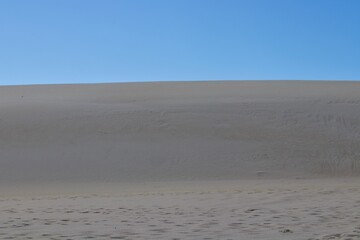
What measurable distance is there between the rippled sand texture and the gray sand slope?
323 centimetres

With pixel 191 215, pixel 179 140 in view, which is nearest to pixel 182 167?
pixel 179 140

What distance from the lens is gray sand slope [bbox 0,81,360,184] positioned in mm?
14125

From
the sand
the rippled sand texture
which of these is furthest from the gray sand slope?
the rippled sand texture

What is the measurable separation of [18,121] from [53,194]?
7230 mm

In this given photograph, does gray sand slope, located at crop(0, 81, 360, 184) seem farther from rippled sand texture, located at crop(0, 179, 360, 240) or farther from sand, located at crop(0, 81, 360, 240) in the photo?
rippled sand texture, located at crop(0, 179, 360, 240)

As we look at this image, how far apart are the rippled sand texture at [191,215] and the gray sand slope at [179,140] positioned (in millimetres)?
3233

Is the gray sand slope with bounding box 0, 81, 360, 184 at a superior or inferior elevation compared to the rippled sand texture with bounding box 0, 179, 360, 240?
superior

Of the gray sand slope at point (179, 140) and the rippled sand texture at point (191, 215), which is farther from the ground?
the gray sand slope at point (179, 140)

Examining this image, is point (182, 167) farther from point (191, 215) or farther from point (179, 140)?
point (191, 215)

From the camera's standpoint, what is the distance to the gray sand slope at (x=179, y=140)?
14125 millimetres

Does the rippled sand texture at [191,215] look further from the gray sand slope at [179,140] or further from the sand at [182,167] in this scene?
the gray sand slope at [179,140]

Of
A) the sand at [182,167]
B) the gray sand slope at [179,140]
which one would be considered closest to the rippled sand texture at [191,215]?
the sand at [182,167]

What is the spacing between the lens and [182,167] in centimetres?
1436

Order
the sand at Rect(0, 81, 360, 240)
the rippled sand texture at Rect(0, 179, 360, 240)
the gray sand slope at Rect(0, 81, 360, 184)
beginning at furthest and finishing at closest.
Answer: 1. the gray sand slope at Rect(0, 81, 360, 184)
2. the sand at Rect(0, 81, 360, 240)
3. the rippled sand texture at Rect(0, 179, 360, 240)
